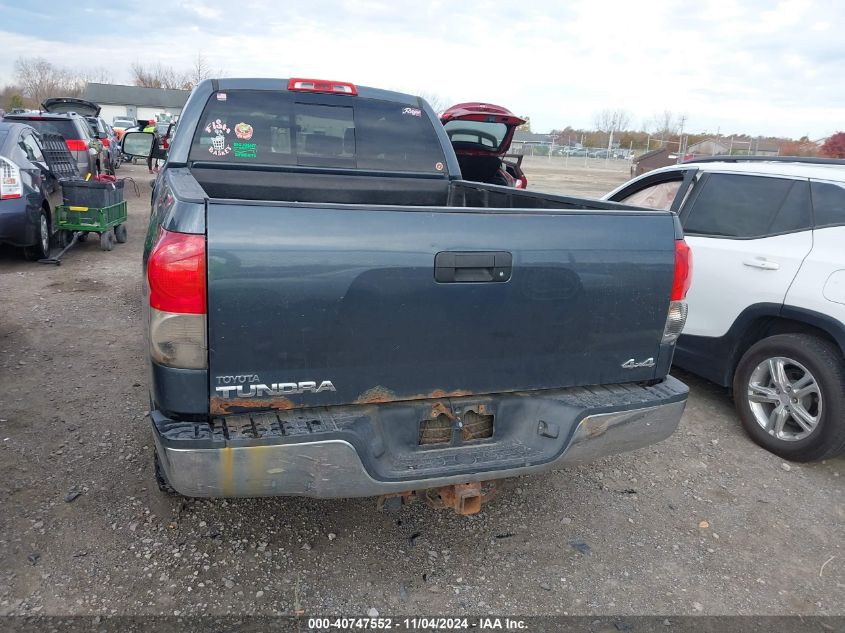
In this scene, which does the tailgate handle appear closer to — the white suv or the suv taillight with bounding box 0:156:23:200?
the white suv

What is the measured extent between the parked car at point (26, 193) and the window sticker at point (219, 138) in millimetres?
4916

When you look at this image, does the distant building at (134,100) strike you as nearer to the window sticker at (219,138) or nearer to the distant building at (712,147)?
the distant building at (712,147)

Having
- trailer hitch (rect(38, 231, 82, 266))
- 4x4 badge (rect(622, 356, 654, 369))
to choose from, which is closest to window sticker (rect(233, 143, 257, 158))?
4x4 badge (rect(622, 356, 654, 369))

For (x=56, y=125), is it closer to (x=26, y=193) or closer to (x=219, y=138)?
(x=26, y=193)

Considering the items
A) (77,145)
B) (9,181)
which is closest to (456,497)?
(9,181)

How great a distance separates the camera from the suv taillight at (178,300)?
6.91 feet

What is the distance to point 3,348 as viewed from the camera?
5.30m

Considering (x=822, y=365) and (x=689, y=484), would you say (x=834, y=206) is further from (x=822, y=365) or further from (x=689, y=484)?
(x=689, y=484)

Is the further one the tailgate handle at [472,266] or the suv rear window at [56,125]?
the suv rear window at [56,125]

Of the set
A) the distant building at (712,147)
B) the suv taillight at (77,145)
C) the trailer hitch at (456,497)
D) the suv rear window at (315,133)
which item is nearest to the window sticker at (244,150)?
the suv rear window at (315,133)

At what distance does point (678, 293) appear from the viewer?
2824 mm

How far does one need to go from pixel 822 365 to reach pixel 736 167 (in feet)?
5.63

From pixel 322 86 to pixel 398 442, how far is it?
9.00ft

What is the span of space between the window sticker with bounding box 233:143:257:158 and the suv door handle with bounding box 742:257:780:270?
3.45 m
